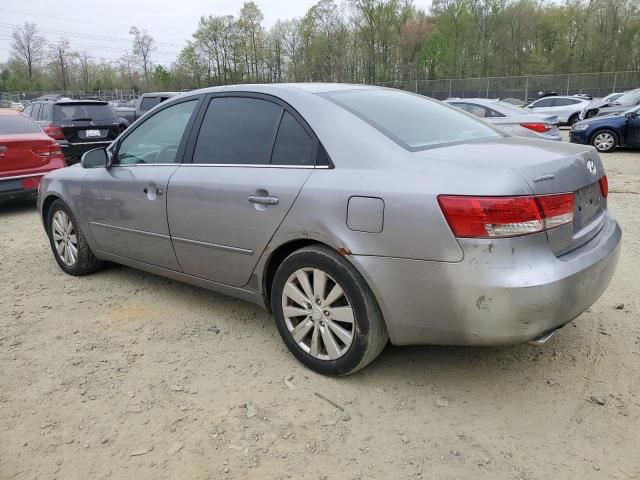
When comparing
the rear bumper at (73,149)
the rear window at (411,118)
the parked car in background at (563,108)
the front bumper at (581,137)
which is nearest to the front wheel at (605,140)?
the front bumper at (581,137)

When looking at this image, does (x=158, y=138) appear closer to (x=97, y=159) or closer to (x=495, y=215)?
(x=97, y=159)

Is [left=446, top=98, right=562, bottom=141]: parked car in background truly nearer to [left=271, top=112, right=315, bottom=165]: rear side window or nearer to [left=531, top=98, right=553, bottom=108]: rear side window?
[left=271, top=112, right=315, bottom=165]: rear side window

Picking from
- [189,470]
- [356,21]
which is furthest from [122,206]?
[356,21]

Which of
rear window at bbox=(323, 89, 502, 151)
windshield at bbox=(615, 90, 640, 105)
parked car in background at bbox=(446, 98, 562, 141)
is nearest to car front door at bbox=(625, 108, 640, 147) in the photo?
parked car in background at bbox=(446, 98, 562, 141)

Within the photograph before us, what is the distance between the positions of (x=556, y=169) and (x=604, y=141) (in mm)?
12560

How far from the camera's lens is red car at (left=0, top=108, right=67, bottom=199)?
24.5 feet

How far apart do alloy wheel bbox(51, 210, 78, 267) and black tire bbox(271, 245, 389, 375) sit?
263 centimetres

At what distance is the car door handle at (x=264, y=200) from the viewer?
9.73 ft

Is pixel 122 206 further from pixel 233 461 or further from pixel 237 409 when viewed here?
pixel 233 461

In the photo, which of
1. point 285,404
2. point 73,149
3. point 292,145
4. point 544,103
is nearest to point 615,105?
point 544,103

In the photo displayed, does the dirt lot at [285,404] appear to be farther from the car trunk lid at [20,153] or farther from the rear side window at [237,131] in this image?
the car trunk lid at [20,153]

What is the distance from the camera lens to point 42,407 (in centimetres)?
280

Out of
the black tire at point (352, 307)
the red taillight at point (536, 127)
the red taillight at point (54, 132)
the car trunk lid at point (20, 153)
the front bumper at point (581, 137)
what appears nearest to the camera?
the black tire at point (352, 307)

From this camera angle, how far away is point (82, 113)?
11.3m
